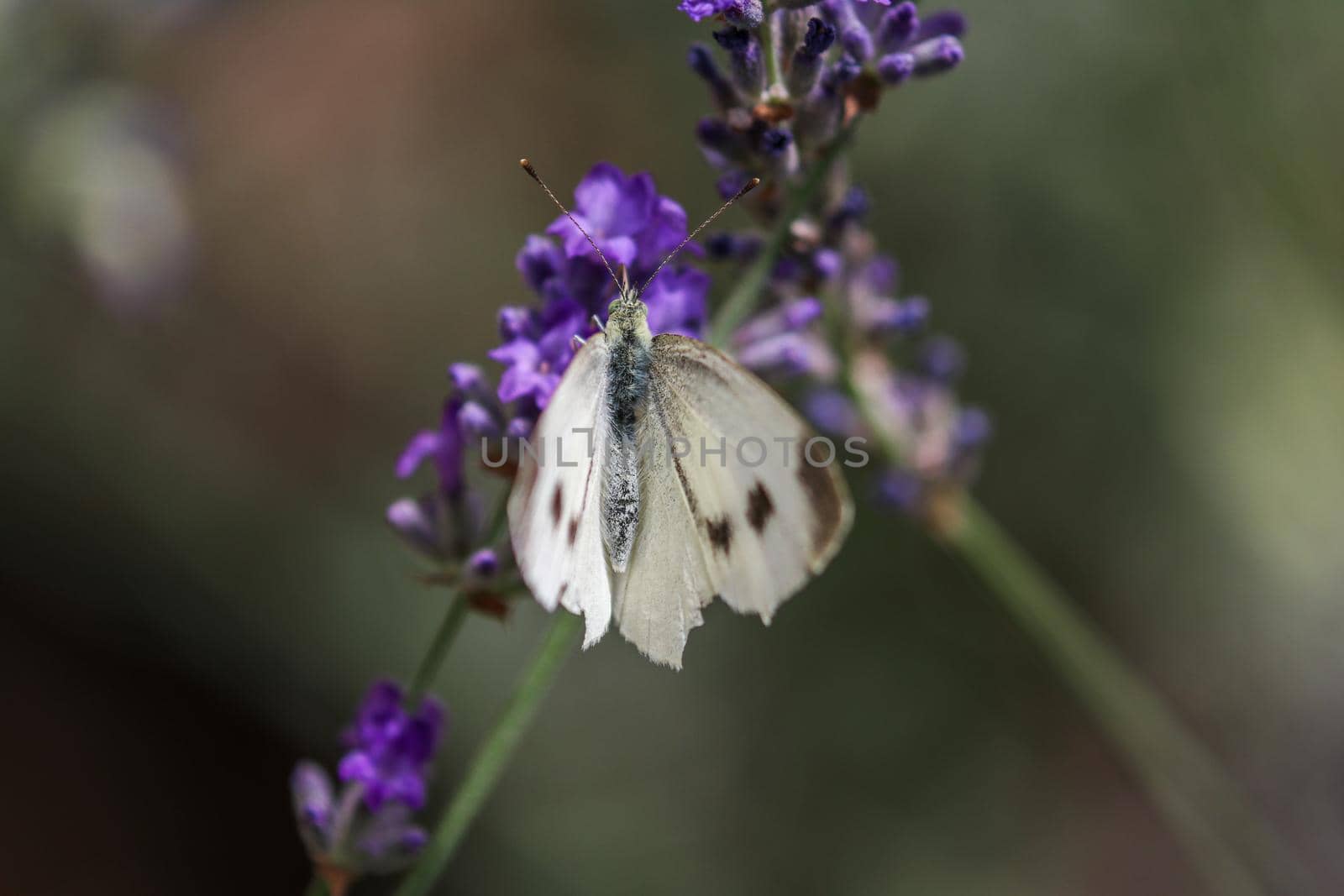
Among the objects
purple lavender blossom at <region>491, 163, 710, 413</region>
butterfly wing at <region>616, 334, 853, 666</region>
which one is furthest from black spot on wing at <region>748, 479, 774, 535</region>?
purple lavender blossom at <region>491, 163, 710, 413</region>

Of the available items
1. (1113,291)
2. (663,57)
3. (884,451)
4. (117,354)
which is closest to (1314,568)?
(1113,291)

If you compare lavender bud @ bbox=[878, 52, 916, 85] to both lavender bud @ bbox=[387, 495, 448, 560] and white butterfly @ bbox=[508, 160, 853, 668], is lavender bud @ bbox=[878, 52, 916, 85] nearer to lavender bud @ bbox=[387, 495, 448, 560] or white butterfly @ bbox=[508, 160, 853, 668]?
white butterfly @ bbox=[508, 160, 853, 668]

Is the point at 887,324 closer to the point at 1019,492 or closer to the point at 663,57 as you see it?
the point at 1019,492

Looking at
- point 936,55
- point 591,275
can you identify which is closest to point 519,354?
point 591,275

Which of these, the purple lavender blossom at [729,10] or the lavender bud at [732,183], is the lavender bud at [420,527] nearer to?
A: the lavender bud at [732,183]

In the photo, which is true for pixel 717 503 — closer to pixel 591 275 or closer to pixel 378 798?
pixel 591 275

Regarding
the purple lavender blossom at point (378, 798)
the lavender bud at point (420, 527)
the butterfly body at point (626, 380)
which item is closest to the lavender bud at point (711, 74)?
the butterfly body at point (626, 380)
